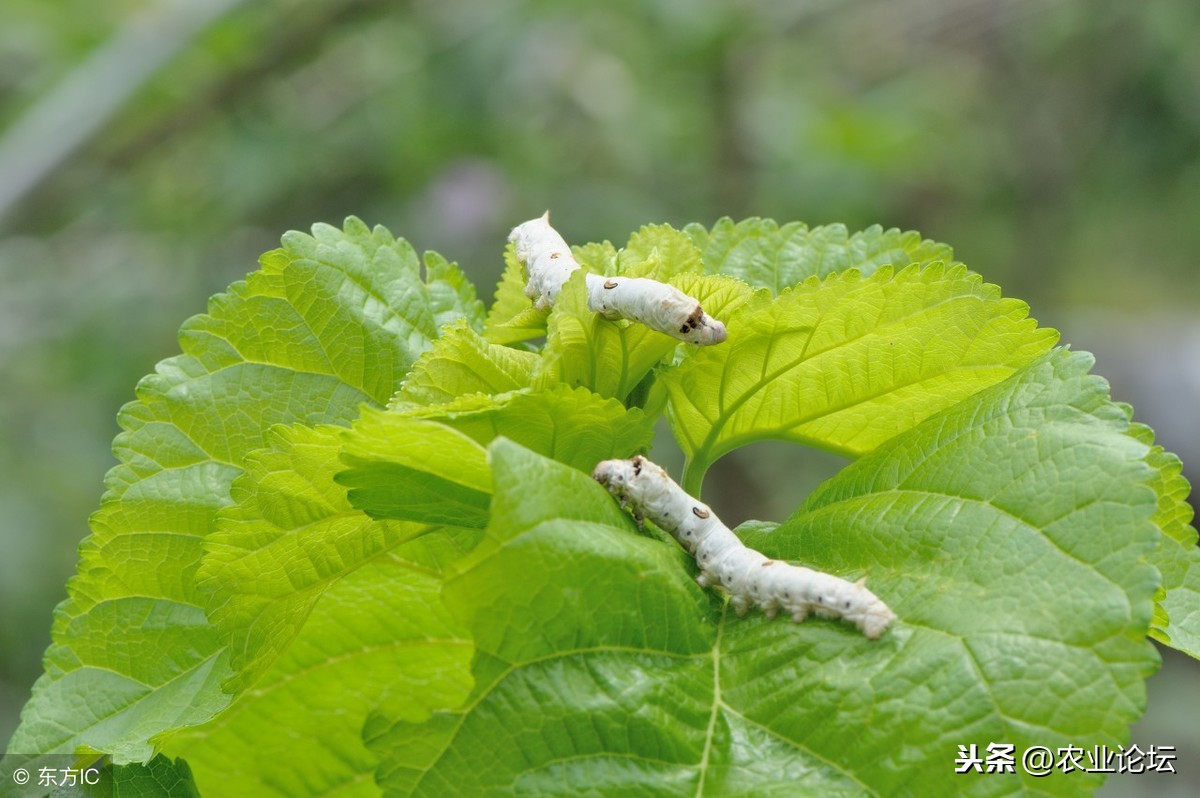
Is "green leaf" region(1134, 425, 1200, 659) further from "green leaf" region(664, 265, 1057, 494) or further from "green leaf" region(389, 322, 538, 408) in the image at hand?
"green leaf" region(389, 322, 538, 408)

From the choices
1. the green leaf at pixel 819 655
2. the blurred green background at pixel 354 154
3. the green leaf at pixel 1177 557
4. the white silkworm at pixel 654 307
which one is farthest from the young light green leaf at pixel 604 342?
the blurred green background at pixel 354 154

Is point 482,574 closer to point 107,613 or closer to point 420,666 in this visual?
point 420,666

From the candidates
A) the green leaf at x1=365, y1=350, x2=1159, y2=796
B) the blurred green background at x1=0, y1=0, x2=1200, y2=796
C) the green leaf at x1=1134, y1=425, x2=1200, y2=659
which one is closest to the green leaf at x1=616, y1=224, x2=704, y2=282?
the green leaf at x1=365, y1=350, x2=1159, y2=796

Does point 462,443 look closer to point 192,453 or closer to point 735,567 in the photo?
point 735,567

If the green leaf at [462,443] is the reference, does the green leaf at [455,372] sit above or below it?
above

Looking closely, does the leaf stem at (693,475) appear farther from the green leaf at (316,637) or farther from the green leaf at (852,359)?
the green leaf at (316,637)

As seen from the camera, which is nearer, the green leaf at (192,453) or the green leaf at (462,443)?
the green leaf at (462,443)
